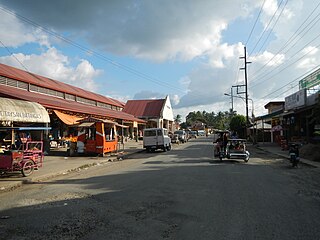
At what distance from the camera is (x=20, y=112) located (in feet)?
44.5

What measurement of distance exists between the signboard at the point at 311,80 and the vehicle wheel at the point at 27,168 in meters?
23.1

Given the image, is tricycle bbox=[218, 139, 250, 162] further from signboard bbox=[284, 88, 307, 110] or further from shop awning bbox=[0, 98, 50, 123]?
shop awning bbox=[0, 98, 50, 123]

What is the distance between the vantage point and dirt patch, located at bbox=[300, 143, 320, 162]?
762 inches

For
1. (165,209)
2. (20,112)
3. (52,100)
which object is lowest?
(165,209)

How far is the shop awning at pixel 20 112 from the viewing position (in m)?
12.7

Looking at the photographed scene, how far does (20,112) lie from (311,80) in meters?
24.3

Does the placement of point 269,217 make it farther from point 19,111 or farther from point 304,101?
point 304,101

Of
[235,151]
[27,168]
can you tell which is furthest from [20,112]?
[235,151]

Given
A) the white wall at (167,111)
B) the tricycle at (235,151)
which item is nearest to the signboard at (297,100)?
the tricycle at (235,151)

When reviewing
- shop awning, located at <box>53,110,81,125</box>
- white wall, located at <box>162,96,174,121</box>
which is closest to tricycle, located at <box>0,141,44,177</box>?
shop awning, located at <box>53,110,81,125</box>

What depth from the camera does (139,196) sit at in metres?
9.09

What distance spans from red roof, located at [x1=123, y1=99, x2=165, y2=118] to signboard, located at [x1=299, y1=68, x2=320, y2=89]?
111ft

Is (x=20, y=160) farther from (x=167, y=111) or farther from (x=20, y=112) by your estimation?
(x=167, y=111)

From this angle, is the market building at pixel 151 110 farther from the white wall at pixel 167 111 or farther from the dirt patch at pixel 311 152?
the dirt patch at pixel 311 152
